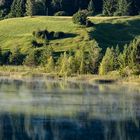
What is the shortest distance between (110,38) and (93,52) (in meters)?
44.0

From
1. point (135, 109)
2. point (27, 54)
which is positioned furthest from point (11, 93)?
point (27, 54)

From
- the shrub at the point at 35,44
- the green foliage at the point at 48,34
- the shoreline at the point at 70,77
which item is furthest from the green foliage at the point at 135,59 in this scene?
the green foliage at the point at 48,34

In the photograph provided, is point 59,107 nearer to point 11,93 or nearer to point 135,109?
point 135,109

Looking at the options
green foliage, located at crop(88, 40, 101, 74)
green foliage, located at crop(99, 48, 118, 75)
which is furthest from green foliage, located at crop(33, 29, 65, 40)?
green foliage, located at crop(99, 48, 118, 75)

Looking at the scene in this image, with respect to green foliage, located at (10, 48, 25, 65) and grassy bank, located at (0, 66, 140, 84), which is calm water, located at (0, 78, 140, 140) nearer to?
grassy bank, located at (0, 66, 140, 84)

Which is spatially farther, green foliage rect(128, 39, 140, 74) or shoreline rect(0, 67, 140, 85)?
green foliage rect(128, 39, 140, 74)

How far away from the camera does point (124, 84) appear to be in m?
121

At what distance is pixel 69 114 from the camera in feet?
230

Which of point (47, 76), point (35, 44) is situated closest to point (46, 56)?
point (47, 76)

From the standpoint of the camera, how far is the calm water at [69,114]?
5703 cm

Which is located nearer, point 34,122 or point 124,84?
point 34,122

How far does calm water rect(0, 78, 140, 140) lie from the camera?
5703 centimetres

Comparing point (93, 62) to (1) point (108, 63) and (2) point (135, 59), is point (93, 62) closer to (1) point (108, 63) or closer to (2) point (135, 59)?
(1) point (108, 63)

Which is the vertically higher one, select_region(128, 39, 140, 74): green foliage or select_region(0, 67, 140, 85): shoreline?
select_region(128, 39, 140, 74): green foliage
